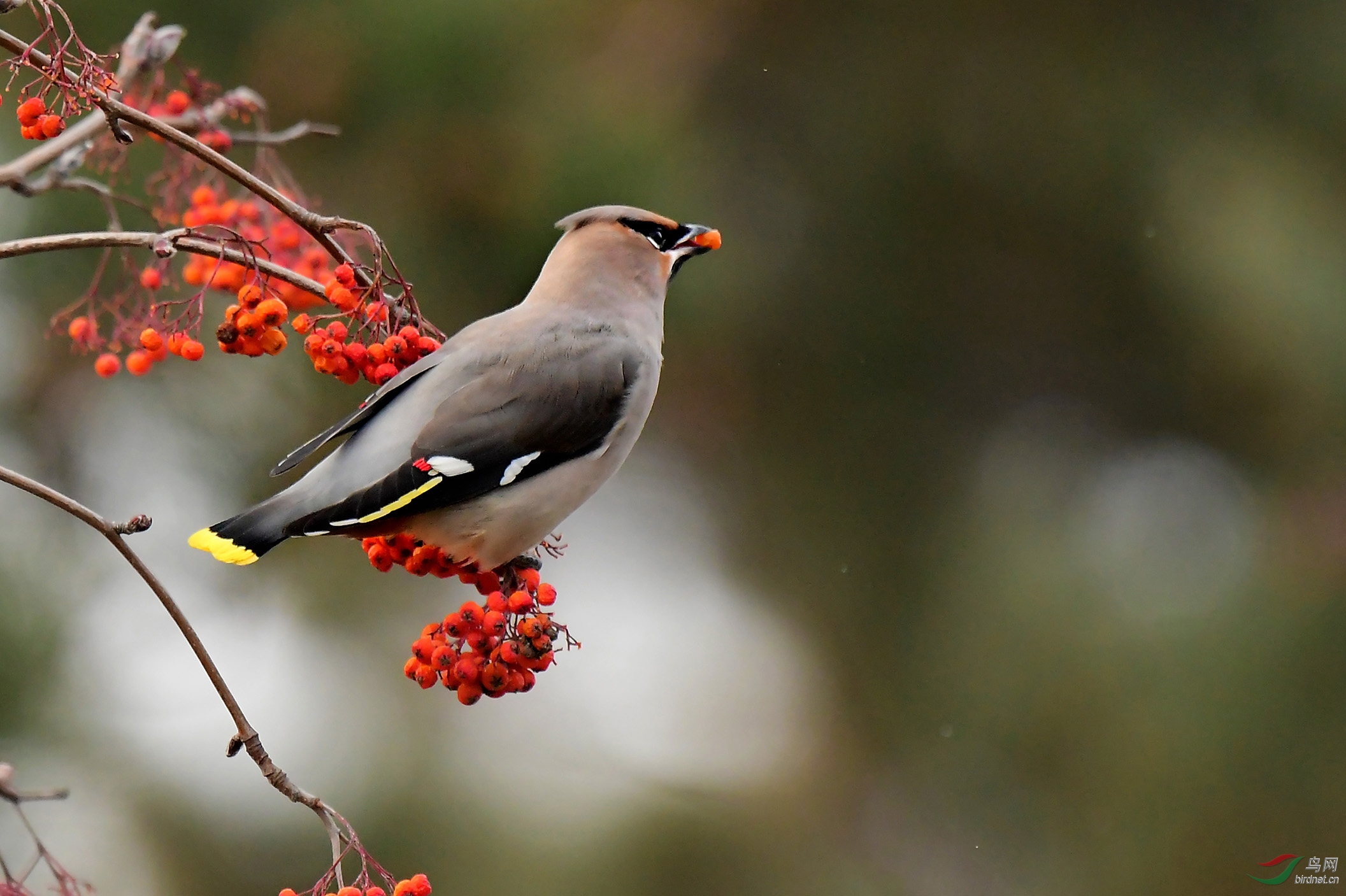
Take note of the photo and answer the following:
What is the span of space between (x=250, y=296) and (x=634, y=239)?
90 cm

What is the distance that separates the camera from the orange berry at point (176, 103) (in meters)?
2.73

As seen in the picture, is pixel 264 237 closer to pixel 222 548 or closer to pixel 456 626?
pixel 222 548

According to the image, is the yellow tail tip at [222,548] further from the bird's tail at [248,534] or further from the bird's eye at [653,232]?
the bird's eye at [653,232]

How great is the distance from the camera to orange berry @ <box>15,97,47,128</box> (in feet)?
5.01

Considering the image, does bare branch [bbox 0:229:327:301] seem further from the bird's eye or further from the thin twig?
the bird's eye

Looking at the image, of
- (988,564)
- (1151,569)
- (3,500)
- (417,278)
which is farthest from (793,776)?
(3,500)

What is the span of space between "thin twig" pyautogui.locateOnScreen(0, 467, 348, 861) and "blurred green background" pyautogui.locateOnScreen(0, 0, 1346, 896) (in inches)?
77.8

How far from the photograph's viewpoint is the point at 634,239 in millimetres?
2418

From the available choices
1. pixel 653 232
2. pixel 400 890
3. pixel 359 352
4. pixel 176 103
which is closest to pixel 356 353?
pixel 359 352

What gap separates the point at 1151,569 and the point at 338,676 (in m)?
2.95

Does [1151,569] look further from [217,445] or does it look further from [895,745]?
[217,445]

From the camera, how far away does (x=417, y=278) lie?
4.38 m

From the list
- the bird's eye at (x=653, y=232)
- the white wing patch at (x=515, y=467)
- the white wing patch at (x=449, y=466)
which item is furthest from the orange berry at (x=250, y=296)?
the bird's eye at (x=653, y=232)

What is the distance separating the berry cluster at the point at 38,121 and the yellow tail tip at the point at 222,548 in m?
0.52
